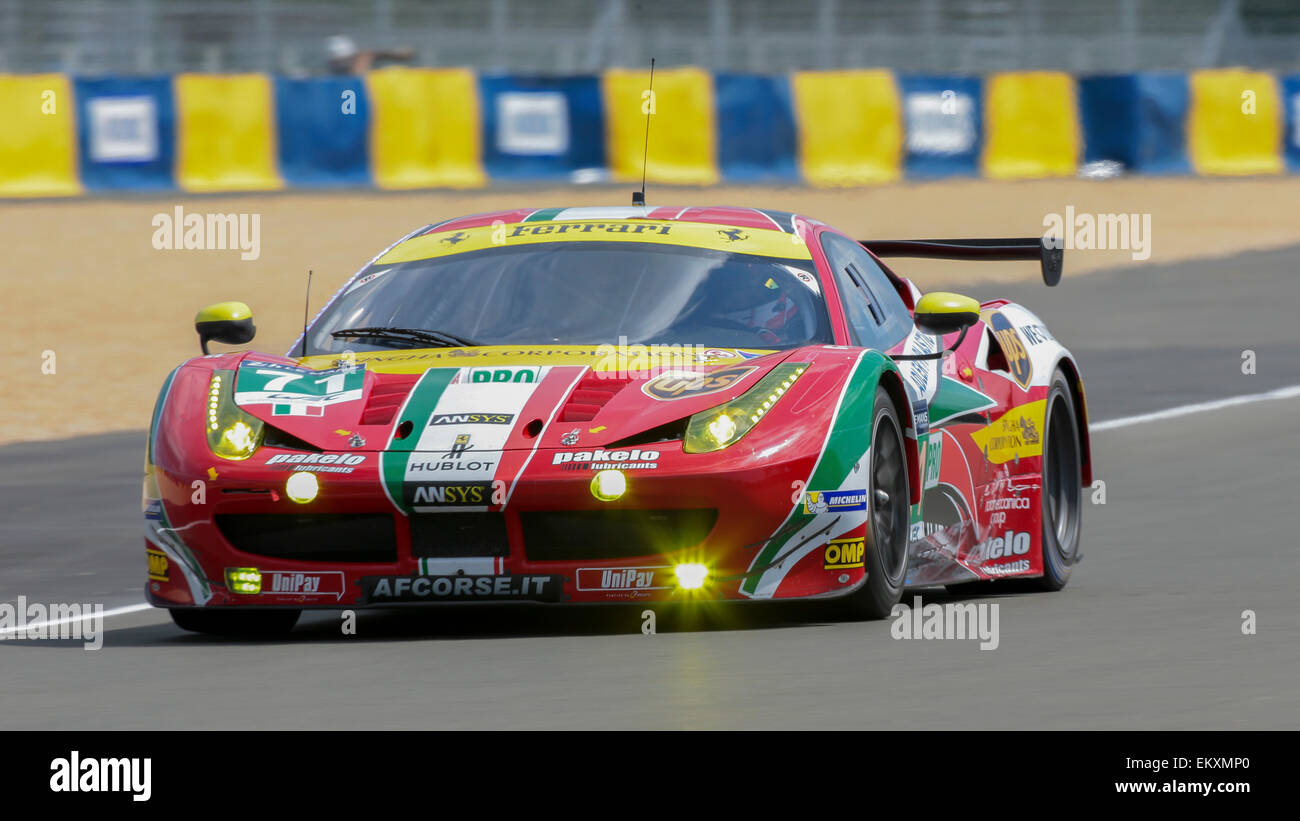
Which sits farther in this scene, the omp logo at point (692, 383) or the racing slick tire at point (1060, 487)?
the racing slick tire at point (1060, 487)

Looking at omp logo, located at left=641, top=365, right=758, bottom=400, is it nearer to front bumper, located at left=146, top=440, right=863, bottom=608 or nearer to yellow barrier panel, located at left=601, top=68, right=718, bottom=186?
front bumper, located at left=146, top=440, right=863, bottom=608

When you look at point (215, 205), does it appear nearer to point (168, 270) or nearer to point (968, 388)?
point (168, 270)

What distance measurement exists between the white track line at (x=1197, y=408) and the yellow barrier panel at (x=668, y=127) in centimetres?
1367

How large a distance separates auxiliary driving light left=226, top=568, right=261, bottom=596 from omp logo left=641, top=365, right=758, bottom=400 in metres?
1.22

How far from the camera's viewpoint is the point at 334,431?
784cm

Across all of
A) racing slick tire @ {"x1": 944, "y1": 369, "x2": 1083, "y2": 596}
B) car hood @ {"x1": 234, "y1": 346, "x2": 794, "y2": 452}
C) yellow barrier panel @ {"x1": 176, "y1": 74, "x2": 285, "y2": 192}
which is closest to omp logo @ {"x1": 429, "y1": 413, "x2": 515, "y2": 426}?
car hood @ {"x1": 234, "y1": 346, "x2": 794, "y2": 452}

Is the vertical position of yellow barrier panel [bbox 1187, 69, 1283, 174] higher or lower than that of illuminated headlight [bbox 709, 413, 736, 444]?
higher

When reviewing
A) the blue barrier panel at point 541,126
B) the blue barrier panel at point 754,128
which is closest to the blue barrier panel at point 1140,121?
the blue barrier panel at point 754,128

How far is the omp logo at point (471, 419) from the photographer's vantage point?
7.78 m

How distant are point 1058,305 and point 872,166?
7669 mm

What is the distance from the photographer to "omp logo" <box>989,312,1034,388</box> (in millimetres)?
9609

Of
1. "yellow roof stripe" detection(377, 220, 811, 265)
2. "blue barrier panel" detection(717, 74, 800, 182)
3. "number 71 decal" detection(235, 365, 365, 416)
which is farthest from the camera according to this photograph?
"blue barrier panel" detection(717, 74, 800, 182)

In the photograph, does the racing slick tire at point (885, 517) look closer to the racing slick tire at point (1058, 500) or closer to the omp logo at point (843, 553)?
the omp logo at point (843, 553)
